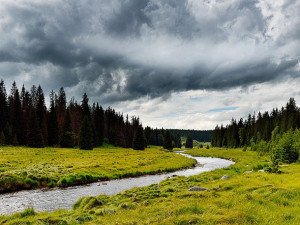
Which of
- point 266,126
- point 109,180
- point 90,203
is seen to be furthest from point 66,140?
point 266,126

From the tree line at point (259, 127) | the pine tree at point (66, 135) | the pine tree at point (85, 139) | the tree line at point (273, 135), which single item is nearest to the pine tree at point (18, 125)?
the pine tree at point (66, 135)

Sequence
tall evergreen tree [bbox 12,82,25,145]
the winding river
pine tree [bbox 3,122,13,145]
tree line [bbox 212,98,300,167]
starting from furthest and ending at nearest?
tall evergreen tree [bbox 12,82,25,145]
pine tree [bbox 3,122,13,145]
tree line [bbox 212,98,300,167]
the winding river

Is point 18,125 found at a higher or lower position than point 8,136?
higher

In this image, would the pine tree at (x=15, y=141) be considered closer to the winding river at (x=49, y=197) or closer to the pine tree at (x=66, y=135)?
the pine tree at (x=66, y=135)

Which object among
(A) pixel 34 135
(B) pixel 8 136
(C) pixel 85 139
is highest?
(A) pixel 34 135

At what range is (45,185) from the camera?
23.7m

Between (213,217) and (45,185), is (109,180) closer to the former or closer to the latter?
(45,185)

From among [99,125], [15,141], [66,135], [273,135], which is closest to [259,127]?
[273,135]

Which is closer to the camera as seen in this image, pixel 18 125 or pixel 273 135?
pixel 18 125

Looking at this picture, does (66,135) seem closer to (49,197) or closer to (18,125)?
(18,125)

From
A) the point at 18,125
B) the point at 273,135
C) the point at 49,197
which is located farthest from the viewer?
the point at 273,135

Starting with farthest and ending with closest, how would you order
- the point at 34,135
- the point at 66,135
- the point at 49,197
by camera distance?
the point at 66,135 < the point at 34,135 < the point at 49,197

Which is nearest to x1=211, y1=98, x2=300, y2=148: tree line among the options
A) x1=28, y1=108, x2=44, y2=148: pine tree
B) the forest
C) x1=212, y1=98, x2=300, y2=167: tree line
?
x1=212, y1=98, x2=300, y2=167: tree line

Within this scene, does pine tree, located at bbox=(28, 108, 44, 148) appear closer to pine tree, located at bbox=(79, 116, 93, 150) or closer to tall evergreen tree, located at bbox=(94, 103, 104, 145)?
pine tree, located at bbox=(79, 116, 93, 150)
